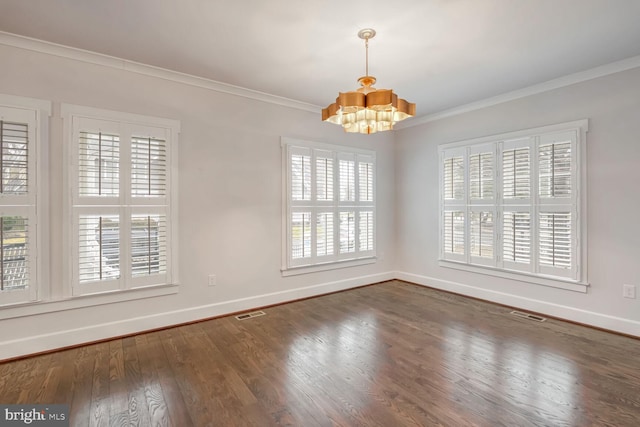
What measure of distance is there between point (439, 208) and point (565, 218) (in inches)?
62.7

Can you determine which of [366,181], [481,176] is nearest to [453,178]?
[481,176]

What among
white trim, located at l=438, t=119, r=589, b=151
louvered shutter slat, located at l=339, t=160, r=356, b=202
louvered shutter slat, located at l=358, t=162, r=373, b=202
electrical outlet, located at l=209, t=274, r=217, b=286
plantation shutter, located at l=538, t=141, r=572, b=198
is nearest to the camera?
white trim, located at l=438, t=119, r=589, b=151

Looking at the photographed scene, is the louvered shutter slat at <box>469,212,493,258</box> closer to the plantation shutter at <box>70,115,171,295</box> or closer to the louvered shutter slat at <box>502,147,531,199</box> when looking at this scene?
the louvered shutter slat at <box>502,147,531,199</box>

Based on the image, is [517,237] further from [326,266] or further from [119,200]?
[119,200]

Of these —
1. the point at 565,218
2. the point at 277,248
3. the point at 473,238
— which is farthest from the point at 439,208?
the point at 277,248

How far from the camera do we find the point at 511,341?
295cm

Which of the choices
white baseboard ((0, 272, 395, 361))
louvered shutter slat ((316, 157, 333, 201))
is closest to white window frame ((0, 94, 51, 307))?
white baseboard ((0, 272, 395, 361))

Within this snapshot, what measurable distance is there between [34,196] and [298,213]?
8.83ft

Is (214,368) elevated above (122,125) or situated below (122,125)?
below

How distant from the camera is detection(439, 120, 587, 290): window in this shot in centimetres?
344

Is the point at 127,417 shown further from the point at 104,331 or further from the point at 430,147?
the point at 430,147

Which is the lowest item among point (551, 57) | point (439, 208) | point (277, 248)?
point (277, 248)

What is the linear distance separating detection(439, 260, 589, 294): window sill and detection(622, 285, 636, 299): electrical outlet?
0.29 meters

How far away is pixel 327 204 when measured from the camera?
4484mm
